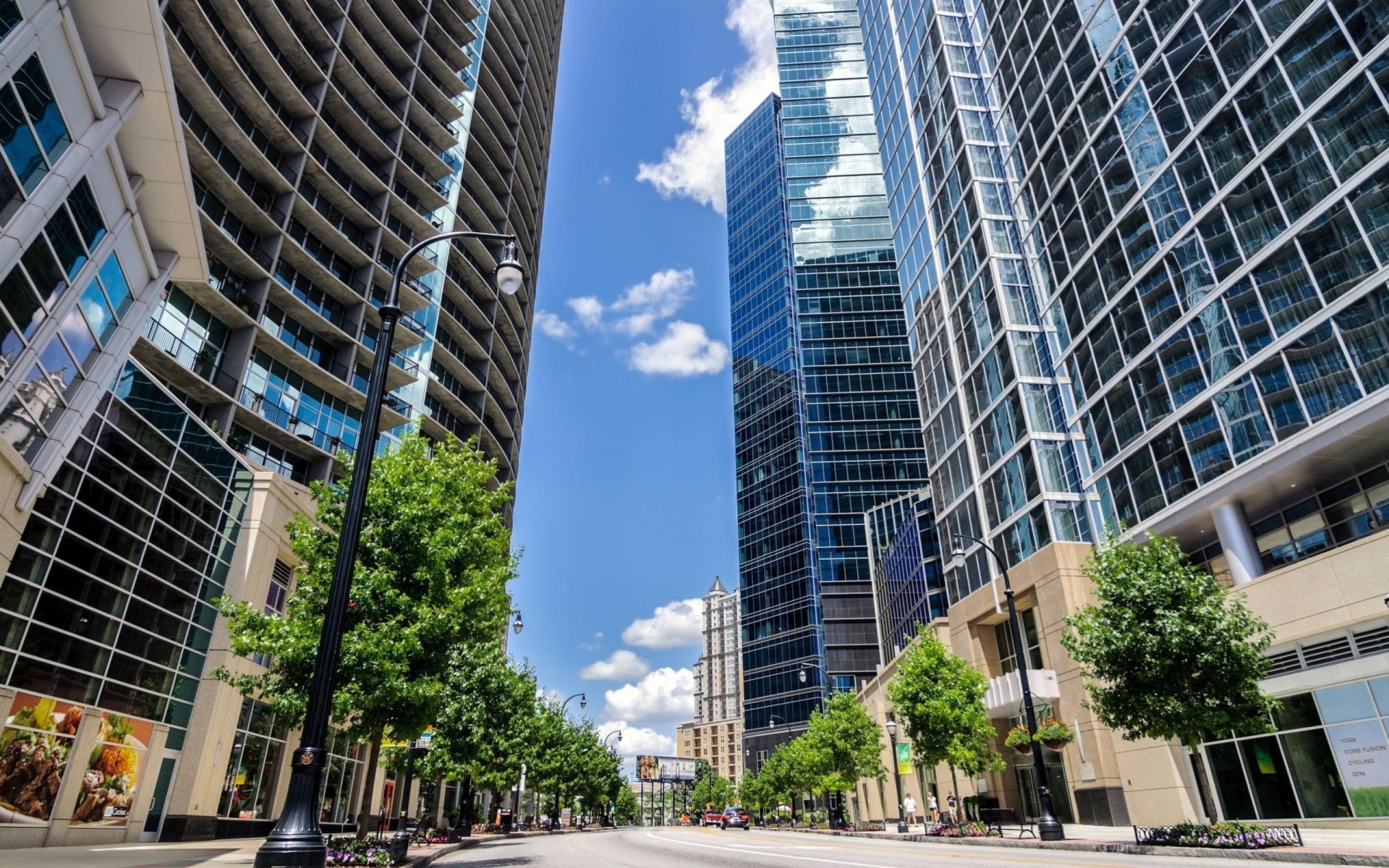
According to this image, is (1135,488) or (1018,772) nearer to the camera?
(1135,488)

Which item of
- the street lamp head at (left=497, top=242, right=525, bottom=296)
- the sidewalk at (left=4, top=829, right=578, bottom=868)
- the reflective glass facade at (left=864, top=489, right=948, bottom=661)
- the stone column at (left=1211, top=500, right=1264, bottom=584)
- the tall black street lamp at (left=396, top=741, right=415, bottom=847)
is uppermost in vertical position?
the reflective glass facade at (left=864, top=489, right=948, bottom=661)

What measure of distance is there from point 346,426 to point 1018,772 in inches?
1544

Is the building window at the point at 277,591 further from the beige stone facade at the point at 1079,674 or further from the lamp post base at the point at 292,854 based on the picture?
the beige stone facade at the point at 1079,674

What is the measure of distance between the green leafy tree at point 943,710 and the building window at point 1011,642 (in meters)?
4.17

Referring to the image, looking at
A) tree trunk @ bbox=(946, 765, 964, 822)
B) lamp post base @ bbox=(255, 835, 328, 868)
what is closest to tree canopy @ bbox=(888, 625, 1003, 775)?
tree trunk @ bbox=(946, 765, 964, 822)

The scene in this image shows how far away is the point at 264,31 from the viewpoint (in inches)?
1515

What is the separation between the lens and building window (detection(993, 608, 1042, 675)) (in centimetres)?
3681

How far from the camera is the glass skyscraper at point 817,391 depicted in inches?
3967

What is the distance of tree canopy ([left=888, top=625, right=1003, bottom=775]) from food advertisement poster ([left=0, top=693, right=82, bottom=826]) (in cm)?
2755

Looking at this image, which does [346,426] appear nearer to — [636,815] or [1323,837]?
[1323,837]

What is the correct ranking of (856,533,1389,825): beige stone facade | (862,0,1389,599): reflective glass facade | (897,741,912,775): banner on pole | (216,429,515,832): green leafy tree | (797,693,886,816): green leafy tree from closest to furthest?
(216,429,515,832): green leafy tree < (856,533,1389,825): beige stone facade < (862,0,1389,599): reflective glass facade < (897,741,912,775): banner on pole < (797,693,886,816): green leafy tree

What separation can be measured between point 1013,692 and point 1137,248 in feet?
69.7

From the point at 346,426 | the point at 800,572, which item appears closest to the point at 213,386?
the point at 346,426

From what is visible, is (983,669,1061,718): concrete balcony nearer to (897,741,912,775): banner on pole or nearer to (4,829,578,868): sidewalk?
(897,741,912,775): banner on pole
